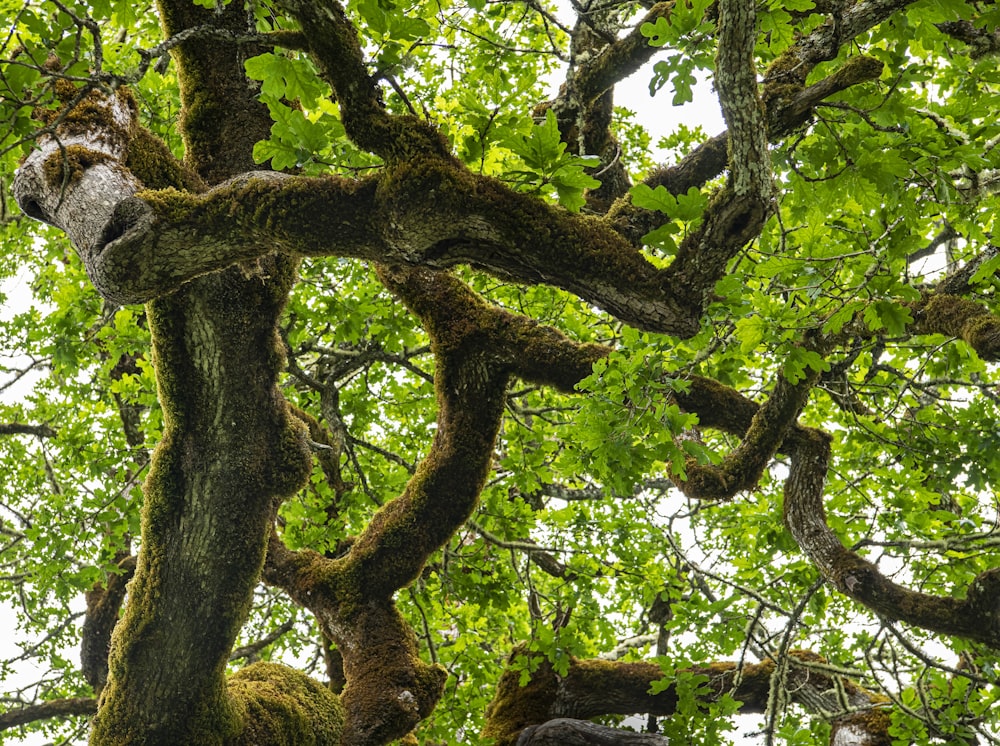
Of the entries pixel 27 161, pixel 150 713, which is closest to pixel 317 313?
pixel 27 161

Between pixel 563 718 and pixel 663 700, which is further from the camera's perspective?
pixel 663 700

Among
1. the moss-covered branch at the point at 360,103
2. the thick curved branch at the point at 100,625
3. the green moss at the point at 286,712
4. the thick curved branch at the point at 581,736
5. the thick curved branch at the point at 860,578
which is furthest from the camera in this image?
the thick curved branch at the point at 100,625

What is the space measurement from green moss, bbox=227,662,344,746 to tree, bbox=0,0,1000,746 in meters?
0.02

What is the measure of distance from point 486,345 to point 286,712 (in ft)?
8.25

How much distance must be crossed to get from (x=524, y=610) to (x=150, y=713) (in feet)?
14.2

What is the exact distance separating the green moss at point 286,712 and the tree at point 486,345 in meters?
0.02

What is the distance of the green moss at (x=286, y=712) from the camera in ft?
14.6

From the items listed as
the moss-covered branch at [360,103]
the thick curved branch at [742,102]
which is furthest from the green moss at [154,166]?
the thick curved branch at [742,102]

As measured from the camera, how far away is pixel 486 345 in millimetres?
4516

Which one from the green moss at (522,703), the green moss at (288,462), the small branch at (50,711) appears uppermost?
the green moss at (288,462)

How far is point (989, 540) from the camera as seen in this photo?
4.89 m

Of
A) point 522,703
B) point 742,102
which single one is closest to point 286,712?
point 522,703

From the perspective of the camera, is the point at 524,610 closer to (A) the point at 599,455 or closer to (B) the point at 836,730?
(B) the point at 836,730

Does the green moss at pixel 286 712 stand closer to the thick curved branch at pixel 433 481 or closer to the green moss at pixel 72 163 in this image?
the thick curved branch at pixel 433 481
